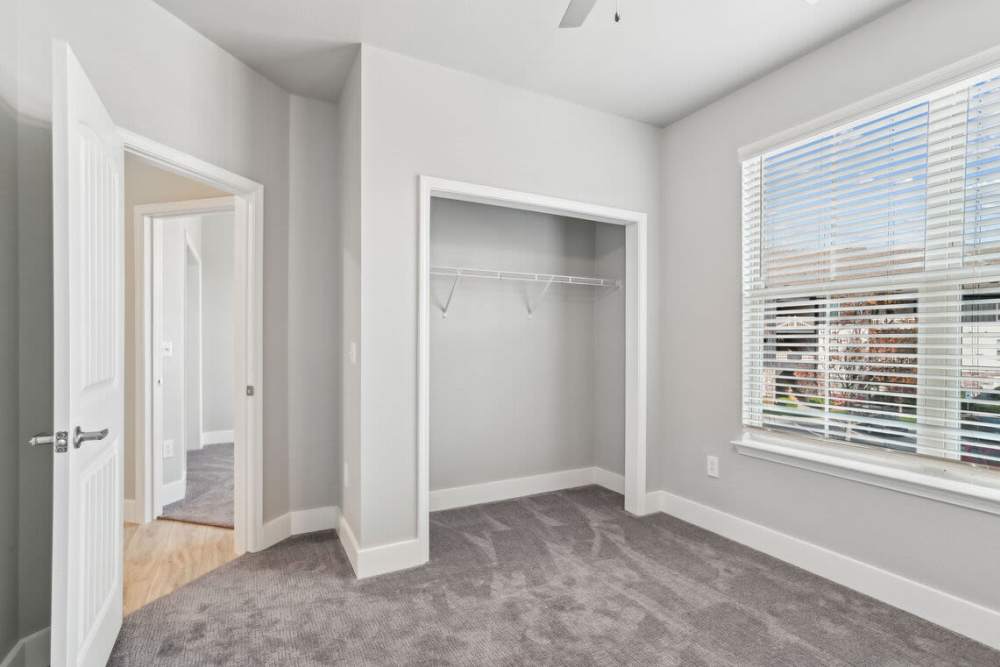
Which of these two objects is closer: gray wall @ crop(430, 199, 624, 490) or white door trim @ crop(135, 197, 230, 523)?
white door trim @ crop(135, 197, 230, 523)

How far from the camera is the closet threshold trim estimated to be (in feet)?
10.9

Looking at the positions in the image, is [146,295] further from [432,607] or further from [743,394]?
[743,394]

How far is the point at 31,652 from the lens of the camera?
181cm

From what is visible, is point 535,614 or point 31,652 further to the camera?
point 535,614

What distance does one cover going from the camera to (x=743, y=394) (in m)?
2.94

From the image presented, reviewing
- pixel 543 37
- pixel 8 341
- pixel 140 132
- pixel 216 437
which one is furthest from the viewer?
pixel 216 437

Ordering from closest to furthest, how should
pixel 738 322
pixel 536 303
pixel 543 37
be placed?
pixel 543 37
pixel 738 322
pixel 536 303

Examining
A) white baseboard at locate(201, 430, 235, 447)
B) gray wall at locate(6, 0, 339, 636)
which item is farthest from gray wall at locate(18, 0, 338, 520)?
white baseboard at locate(201, 430, 235, 447)

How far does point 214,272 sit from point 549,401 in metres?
4.37

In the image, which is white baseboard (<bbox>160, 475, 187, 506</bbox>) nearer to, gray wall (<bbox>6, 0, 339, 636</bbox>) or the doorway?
the doorway

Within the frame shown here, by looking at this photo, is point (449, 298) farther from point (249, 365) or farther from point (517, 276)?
point (249, 365)

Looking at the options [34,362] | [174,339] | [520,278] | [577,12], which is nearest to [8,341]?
[34,362]

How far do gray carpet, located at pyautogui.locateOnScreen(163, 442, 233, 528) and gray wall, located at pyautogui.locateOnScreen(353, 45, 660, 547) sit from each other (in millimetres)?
1438

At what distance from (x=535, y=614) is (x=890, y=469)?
1731 mm
